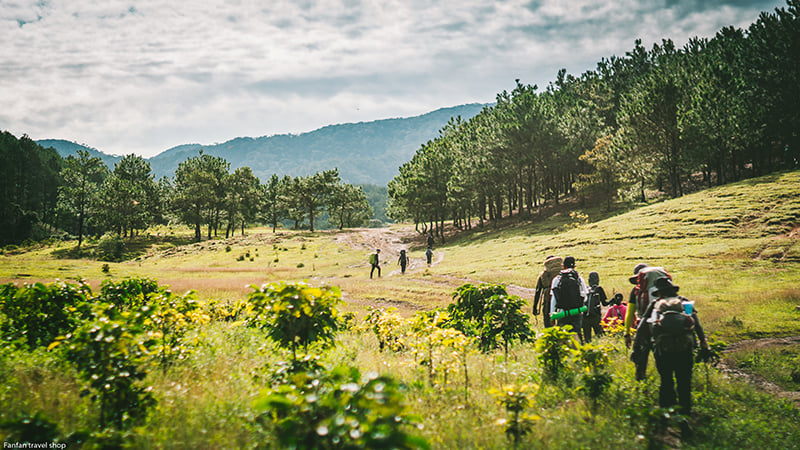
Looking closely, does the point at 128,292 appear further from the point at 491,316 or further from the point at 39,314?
the point at 491,316

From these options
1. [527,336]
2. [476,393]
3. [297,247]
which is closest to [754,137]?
[527,336]

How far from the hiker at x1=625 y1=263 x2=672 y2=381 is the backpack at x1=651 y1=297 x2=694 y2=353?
518 millimetres

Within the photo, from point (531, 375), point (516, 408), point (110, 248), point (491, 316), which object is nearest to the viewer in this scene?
point (516, 408)

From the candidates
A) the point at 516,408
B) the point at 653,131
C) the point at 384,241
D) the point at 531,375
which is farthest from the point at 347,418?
the point at 384,241

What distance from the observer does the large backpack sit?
7.27 meters

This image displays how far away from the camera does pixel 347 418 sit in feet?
9.76

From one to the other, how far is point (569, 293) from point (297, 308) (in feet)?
23.6

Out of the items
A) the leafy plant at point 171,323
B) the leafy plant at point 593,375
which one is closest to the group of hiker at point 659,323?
the leafy plant at point 593,375

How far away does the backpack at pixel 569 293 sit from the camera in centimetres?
936

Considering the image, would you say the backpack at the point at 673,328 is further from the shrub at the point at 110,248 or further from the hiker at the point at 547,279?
the shrub at the point at 110,248

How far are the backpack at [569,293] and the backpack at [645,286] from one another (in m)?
1.53

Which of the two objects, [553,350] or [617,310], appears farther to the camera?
[617,310]

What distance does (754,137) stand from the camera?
1481 inches

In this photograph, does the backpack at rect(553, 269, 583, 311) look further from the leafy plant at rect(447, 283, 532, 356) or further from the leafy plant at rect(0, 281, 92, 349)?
the leafy plant at rect(0, 281, 92, 349)
